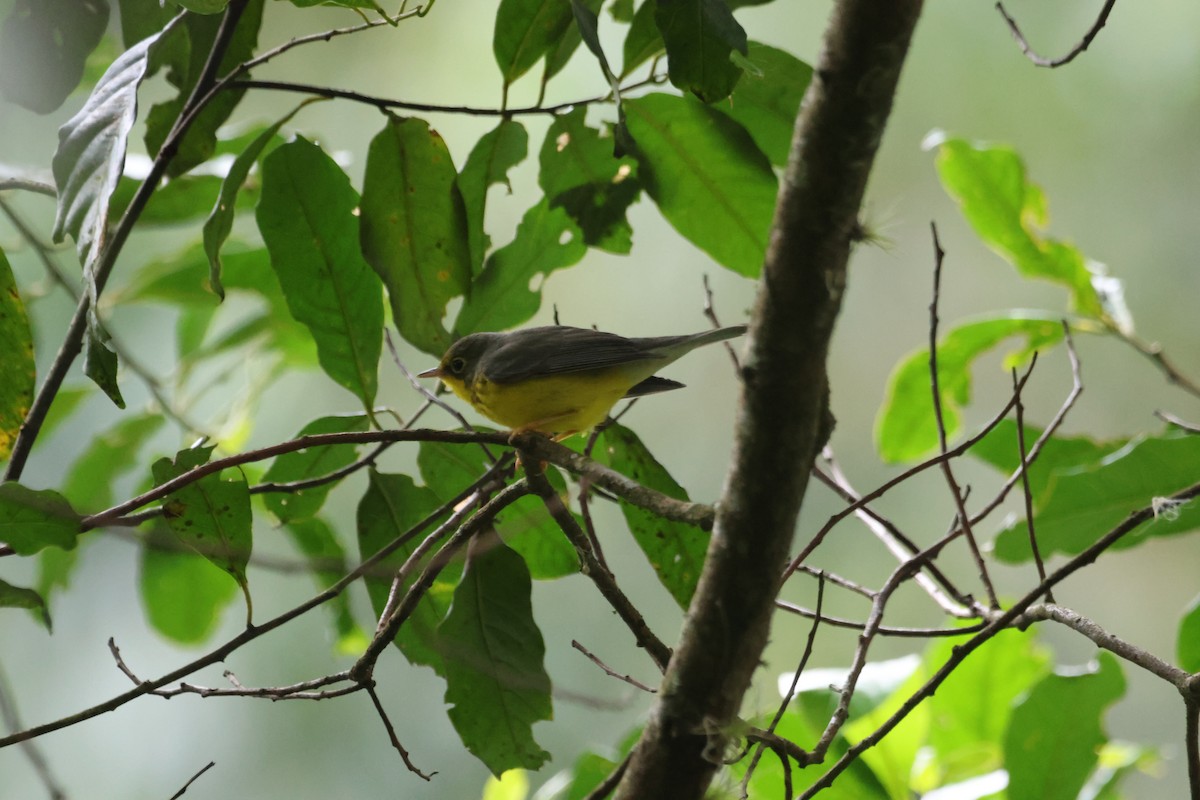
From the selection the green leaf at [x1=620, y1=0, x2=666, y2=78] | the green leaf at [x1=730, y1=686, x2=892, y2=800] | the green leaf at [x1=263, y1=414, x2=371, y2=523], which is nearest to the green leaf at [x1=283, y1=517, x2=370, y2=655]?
the green leaf at [x1=263, y1=414, x2=371, y2=523]

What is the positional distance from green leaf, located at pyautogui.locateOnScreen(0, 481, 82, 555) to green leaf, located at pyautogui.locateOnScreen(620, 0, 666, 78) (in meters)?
1.07

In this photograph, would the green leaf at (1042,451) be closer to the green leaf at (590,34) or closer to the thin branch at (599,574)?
the thin branch at (599,574)

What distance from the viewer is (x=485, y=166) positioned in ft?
5.97

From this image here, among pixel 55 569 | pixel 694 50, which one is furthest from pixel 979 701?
pixel 55 569

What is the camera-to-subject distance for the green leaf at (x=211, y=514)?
57.7 inches

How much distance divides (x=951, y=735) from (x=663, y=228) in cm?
303

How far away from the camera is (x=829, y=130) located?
83 cm

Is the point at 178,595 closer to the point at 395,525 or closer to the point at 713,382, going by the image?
the point at 395,525

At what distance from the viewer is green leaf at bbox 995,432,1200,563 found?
1848 mm

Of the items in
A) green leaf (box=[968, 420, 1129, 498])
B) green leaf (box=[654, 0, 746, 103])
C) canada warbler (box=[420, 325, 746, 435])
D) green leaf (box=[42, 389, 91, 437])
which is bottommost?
green leaf (box=[968, 420, 1129, 498])

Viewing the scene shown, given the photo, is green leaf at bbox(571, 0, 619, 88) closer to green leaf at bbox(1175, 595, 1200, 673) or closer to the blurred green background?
green leaf at bbox(1175, 595, 1200, 673)

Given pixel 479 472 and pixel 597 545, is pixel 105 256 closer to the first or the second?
pixel 479 472

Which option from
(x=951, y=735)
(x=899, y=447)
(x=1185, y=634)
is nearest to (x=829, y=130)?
(x=1185, y=634)

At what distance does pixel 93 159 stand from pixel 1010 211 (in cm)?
215
